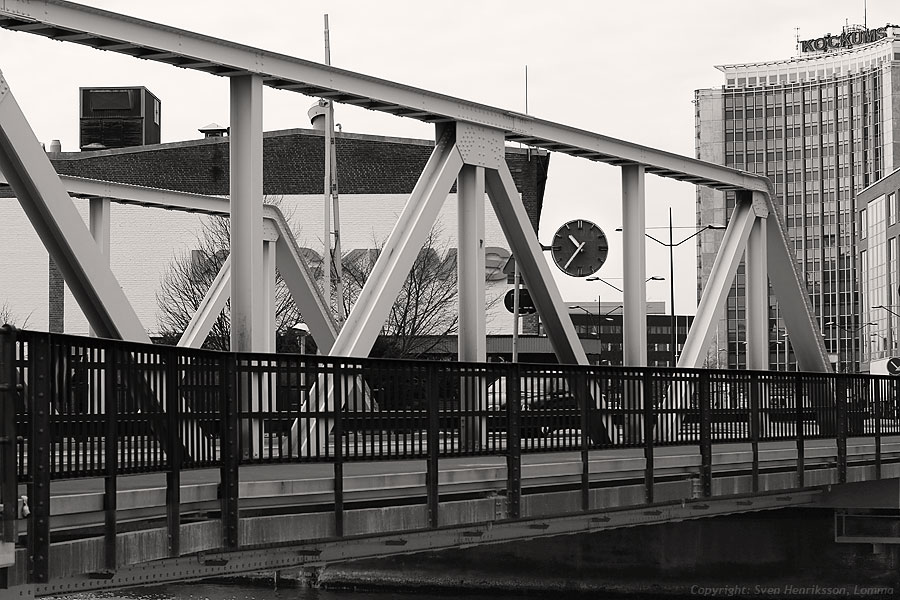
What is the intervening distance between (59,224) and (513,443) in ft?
15.3

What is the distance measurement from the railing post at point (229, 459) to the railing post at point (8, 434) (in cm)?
263

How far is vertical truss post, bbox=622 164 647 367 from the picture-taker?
19.2m

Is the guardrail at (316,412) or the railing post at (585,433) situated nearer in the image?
the guardrail at (316,412)

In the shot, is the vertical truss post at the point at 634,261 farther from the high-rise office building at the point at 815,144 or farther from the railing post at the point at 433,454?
the high-rise office building at the point at 815,144

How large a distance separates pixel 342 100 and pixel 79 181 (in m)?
6.02

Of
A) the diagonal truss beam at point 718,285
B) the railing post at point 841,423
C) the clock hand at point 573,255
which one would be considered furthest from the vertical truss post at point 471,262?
the clock hand at point 573,255

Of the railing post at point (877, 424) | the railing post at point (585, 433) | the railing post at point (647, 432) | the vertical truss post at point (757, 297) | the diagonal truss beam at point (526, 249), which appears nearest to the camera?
the railing post at point (585, 433)

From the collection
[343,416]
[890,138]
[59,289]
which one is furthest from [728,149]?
[343,416]

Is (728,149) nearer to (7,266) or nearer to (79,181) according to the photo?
(7,266)

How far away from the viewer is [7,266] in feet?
201

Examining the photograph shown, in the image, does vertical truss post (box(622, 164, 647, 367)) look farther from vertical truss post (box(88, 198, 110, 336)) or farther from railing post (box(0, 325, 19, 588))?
railing post (box(0, 325, 19, 588))

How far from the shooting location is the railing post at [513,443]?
12.9 metres

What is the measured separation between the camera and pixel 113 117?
230ft

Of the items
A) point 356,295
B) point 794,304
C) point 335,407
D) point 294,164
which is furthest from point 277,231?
point 294,164
